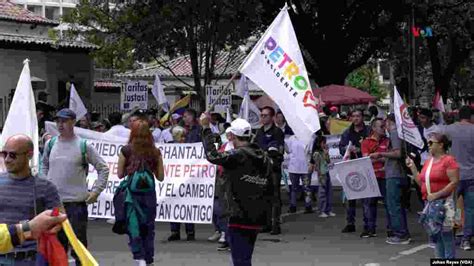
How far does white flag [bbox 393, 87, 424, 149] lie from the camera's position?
42.4 ft

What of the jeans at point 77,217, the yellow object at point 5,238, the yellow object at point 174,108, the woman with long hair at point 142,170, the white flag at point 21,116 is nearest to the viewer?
the yellow object at point 5,238

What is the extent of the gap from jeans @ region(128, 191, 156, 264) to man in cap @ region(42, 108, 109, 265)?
65 centimetres

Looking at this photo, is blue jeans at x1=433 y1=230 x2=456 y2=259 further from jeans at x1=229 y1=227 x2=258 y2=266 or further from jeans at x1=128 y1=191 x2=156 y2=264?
jeans at x1=128 y1=191 x2=156 y2=264

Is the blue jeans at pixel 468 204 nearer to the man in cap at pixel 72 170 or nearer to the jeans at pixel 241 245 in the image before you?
the jeans at pixel 241 245

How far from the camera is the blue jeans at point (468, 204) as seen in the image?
12852mm

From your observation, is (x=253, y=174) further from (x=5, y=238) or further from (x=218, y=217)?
(x=218, y=217)

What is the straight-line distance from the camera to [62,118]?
9.74m

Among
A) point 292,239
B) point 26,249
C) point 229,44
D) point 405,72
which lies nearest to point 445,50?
point 405,72

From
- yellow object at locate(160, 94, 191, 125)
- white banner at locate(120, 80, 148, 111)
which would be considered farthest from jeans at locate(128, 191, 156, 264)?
white banner at locate(120, 80, 148, 111)

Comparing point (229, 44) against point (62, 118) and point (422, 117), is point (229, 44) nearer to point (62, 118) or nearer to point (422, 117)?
point (422, 117)

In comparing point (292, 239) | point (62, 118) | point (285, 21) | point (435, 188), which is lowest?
point (292, 239)

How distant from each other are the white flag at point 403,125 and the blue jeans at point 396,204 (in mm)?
648

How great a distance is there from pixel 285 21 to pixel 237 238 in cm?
318

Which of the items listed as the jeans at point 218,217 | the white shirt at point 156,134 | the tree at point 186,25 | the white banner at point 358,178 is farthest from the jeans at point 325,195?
the tree at point 186,25
